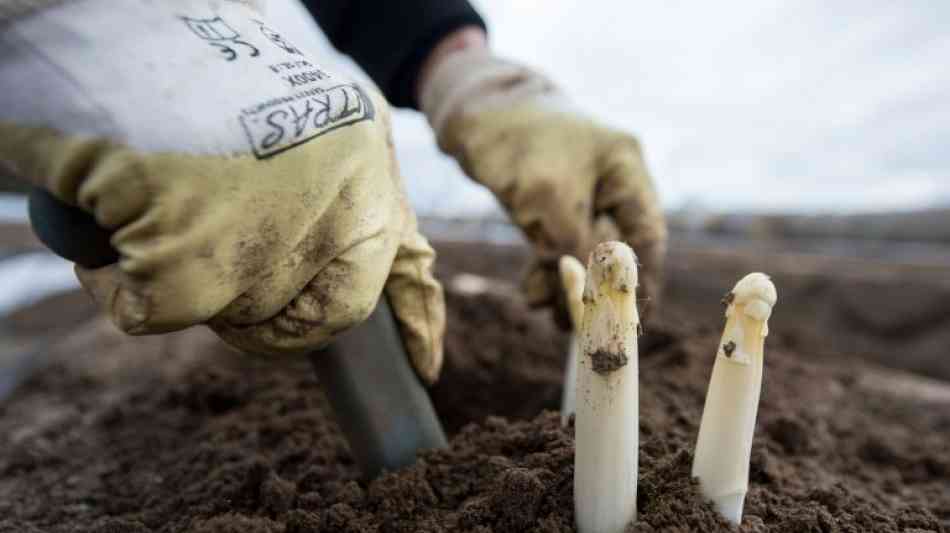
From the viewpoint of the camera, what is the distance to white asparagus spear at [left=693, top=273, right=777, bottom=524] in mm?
659

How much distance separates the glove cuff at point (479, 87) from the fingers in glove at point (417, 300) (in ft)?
2.06

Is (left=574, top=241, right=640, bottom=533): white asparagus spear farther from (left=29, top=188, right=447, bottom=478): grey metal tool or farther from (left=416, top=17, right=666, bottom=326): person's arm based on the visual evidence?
(left=416, top=17, right=666, bottom=326): person's arm

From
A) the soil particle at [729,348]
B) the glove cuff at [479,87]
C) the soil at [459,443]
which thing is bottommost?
the soil at [459,443]

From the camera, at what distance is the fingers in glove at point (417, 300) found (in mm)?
974

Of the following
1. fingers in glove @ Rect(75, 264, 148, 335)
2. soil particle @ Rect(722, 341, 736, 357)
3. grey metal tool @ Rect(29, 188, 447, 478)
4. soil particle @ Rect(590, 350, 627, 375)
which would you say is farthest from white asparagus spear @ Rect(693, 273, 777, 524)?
fingers in glove @ Rect(75, 264, 148, 335)

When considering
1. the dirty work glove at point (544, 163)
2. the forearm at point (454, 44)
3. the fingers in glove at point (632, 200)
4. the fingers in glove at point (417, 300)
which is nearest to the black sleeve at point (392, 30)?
the forearm at point (454, 44)

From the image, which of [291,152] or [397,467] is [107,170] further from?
[397,467]

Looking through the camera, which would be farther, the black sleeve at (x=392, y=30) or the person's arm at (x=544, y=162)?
the black sleeve at (x=392, y=30)

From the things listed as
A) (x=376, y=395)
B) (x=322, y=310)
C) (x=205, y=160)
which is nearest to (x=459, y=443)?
(x=376, y=395)

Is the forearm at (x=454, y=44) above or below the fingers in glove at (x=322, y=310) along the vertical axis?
above

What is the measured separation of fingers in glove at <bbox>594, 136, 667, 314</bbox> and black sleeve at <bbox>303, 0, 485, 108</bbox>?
0.55m

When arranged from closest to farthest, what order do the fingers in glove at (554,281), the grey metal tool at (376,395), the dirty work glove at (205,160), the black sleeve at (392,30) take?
the dirty work glove at (205,160)
the grey metal tool at (376,395)
the fingers in glove at (554,281)
the black sleeve at (392,30)

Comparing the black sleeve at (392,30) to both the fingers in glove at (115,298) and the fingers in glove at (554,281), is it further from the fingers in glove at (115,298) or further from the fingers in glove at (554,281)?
the fingers in glove at (115,298)

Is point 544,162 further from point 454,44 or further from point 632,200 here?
point 454,44
